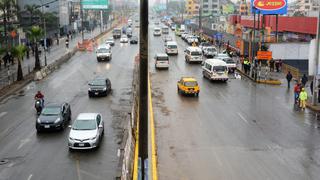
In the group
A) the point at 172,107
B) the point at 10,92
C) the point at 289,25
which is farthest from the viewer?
the point at 289,25

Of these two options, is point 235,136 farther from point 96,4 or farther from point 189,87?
point 96,4

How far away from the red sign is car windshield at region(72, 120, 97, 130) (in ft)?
124

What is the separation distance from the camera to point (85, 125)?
24547mm

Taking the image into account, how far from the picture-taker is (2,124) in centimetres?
3016

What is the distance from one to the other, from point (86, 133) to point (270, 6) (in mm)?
41156

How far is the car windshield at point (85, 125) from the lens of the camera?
24.3 meters

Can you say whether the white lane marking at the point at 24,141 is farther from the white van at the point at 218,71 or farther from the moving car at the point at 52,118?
the white van at the point at 218,71

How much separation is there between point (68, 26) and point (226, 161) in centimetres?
12219

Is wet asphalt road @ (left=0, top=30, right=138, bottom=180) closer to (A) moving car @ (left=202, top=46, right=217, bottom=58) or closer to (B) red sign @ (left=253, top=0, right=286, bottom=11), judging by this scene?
(A) moving car @ (left=202, top=46, right=217, bottom=58)

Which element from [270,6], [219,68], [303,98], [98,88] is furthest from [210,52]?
[303,98]

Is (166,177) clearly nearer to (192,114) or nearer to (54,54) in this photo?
(192,114)

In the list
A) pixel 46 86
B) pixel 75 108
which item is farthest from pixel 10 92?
pixel 75 108

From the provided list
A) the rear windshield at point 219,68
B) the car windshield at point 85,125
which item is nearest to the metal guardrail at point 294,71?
the rear windshield at point 219,68

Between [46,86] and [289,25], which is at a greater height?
[289,25]
